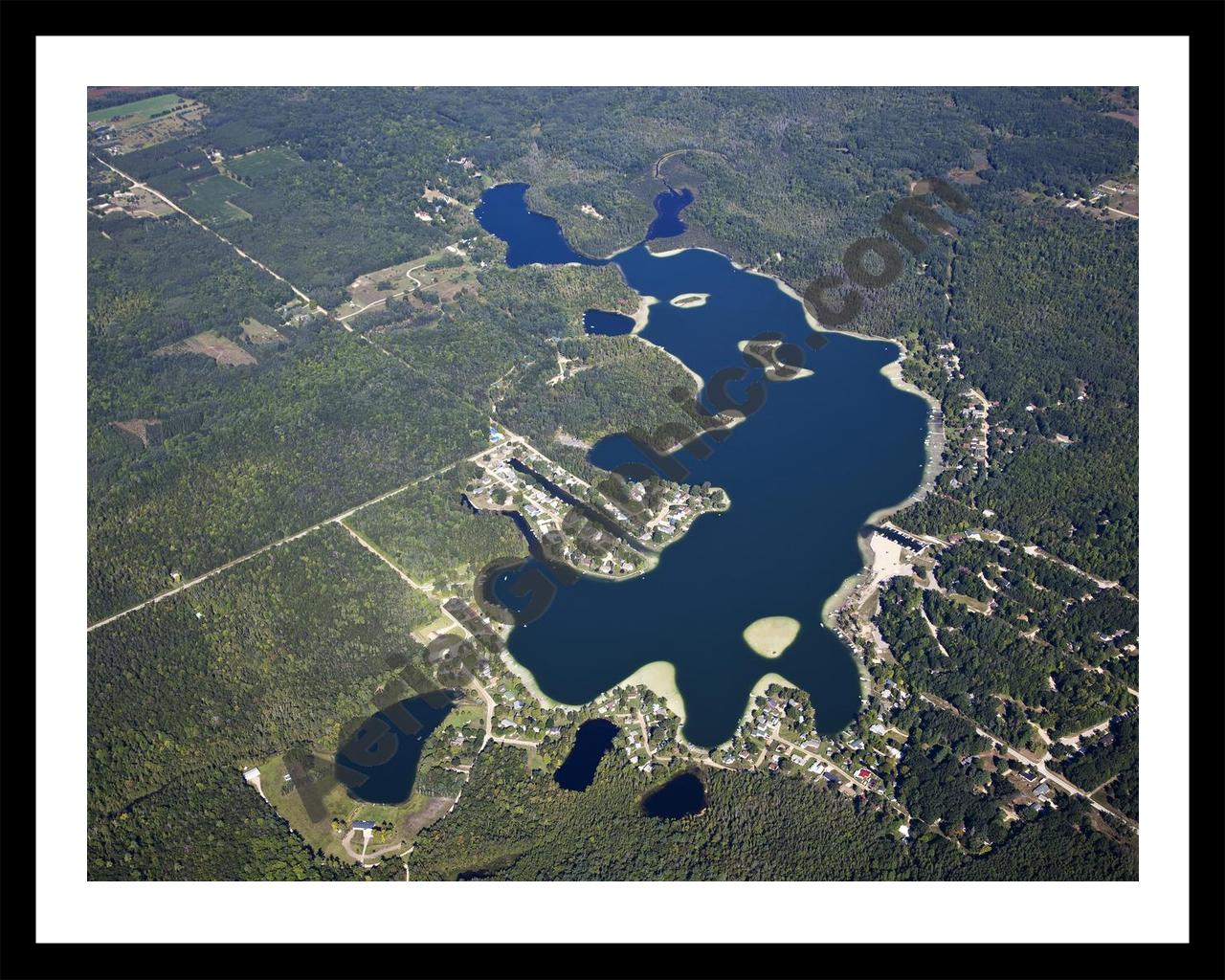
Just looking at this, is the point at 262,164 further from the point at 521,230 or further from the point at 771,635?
the point at 771,635

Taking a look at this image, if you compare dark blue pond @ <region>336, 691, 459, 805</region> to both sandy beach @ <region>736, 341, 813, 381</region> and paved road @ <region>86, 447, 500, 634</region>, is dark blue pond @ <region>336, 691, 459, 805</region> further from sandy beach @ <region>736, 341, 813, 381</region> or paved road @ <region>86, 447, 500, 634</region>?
sandy beach @ <region>736, 341, 813, 381</region>

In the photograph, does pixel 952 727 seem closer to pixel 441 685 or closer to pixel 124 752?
pixel 441 685

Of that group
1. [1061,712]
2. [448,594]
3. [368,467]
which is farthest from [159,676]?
[1061,712]

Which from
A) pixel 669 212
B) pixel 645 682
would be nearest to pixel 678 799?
pixel 645 682

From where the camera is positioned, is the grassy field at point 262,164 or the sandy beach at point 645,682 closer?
the sandy beach at point 645,682

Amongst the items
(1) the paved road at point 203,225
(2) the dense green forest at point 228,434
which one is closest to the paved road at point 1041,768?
(2) the dense green forest at point 228,434

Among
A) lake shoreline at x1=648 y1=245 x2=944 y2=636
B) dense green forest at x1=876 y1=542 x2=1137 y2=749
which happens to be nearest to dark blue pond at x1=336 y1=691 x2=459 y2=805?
lake shoreline at x1=648 y1=245 x2=944 y2=636

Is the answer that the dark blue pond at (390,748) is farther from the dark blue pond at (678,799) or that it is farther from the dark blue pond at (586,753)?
the dark blue pond at (678,799)
